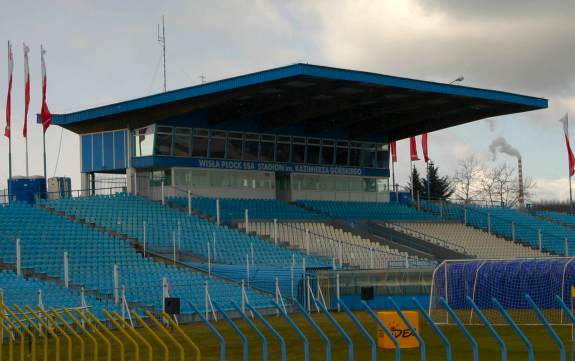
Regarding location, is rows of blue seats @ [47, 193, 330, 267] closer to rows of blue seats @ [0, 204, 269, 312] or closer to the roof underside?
rows of blue seats @ [0, 204, 269, 312]

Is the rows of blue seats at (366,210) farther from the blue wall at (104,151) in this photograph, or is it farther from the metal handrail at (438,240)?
the blue wall at (104,151)

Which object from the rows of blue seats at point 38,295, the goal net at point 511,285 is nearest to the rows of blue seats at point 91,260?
the rows of blue seats at point 38,295

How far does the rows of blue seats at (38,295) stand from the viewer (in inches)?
1085

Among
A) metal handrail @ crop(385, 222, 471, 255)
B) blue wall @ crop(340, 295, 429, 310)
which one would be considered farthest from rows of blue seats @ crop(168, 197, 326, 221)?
blue wall @ crop(340, 295, 429, 310)

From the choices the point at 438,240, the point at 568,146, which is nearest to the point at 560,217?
the point at 568,146

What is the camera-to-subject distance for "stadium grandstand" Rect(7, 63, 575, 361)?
104 feet

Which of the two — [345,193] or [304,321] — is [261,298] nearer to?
[304,321]

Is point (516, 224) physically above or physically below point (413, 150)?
below

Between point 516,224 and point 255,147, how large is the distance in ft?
52.0

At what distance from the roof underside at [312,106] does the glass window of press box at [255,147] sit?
46cm

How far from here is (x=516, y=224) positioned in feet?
184

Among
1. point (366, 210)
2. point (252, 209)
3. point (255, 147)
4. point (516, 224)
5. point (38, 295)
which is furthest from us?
point (516, 224)

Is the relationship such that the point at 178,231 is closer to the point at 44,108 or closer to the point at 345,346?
the point at 44,108

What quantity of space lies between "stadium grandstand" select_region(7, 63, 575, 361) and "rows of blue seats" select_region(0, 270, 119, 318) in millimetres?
91
